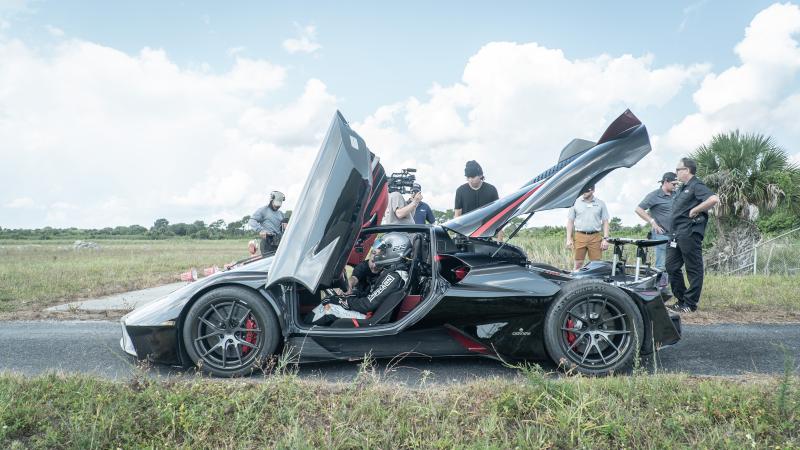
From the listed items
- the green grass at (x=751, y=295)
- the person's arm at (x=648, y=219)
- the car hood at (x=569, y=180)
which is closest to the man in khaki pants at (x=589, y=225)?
the person's arm at (x=648, y=219)

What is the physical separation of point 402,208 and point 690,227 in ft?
12.8

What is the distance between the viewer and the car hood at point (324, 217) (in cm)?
372

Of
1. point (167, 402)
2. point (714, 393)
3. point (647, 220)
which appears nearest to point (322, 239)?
point (167, 402)

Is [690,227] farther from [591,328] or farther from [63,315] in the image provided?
[63,315]

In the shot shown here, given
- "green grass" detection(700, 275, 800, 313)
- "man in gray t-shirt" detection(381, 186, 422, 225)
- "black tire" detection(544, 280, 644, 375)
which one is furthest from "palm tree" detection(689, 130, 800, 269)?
"black tire" detection(544, 280, 644, 375)

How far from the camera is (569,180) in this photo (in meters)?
4.00

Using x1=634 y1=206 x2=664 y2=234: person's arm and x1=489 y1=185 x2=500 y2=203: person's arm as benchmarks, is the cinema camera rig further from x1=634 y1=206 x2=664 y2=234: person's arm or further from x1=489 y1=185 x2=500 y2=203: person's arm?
x1=634 y1=206 x2=664 y2=234: person's arm

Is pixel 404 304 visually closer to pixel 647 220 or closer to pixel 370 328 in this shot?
pixel 370 328

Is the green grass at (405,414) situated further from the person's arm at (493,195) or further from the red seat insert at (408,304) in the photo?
the person's arm at (493,195)

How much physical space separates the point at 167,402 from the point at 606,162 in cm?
360

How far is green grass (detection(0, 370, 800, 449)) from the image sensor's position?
2850 mm

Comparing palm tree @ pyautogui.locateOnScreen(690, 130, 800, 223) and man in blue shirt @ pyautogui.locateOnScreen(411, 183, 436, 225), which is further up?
palm tree @ pyautogui.locateOnScreen(690, 130, 800, 223)

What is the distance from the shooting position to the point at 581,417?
2.93m

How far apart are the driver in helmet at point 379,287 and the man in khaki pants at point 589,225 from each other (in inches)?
177
